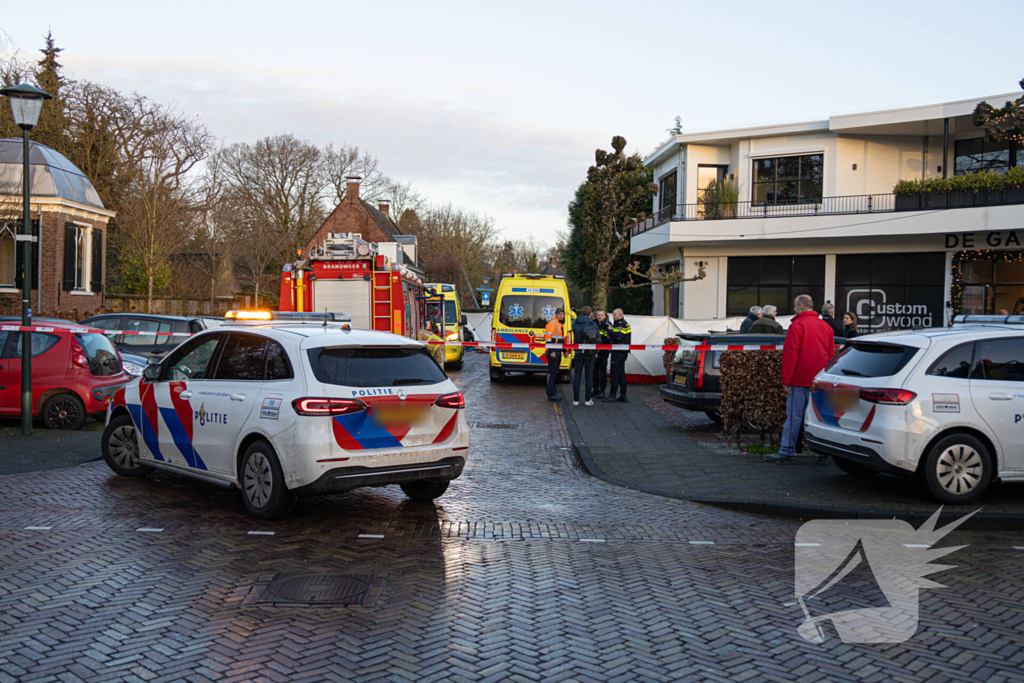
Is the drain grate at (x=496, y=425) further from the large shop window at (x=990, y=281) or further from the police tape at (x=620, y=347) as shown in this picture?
the large shop window at (x=990, y=281)

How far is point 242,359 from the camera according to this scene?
706 cm

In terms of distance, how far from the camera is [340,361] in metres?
6.59

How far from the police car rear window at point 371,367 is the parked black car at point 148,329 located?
10.9 metres

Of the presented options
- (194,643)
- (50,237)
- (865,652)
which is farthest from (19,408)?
(50,237)

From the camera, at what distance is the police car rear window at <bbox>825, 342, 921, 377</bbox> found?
7.50m

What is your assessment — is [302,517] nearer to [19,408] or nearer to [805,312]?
[805,312]

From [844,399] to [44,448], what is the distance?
9.50 meters

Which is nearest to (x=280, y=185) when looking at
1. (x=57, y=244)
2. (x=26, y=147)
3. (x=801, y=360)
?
(x=57, y=244)

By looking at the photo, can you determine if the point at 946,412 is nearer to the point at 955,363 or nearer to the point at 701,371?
the point at 955,363

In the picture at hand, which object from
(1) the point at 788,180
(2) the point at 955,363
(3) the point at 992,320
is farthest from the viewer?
(1) the point at 788,180

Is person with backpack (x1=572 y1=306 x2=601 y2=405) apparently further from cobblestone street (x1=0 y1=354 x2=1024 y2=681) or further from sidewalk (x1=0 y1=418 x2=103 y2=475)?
sidewalk (x1=0 y1=418 x2=103 y2=475)

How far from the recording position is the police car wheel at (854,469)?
846 centimetres

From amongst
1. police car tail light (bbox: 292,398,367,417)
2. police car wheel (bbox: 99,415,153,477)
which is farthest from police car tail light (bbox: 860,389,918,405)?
police car wheel (bbox: 99,415,153,477)

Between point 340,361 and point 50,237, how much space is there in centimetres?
2490
